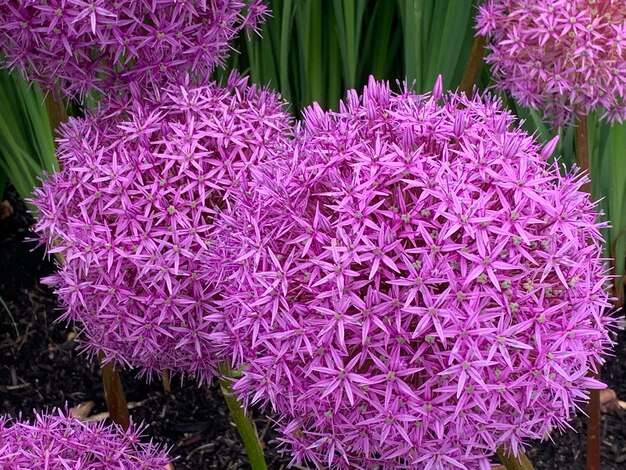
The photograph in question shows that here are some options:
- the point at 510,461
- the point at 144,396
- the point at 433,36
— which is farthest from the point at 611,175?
the point at 144,396

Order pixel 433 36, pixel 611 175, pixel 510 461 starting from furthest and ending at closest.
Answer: pixel 611 175 < pixel 433 36 < pixel 510 461

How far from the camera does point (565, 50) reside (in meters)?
1.35

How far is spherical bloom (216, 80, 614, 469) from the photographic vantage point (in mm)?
965

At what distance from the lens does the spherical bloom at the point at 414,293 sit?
97cm

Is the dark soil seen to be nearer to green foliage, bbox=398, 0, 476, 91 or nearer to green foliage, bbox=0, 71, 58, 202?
green foliage, bbox=0, 71, 58, 202

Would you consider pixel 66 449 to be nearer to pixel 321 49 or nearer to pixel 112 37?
pixel 112 37

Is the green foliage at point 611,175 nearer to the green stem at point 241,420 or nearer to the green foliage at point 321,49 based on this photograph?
the green foliage at point 321,49

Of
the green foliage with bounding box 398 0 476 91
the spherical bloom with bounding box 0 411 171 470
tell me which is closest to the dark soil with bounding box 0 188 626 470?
the spherical bloom with bounding box 0 411 171 470

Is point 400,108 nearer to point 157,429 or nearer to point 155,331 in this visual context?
point 155,331

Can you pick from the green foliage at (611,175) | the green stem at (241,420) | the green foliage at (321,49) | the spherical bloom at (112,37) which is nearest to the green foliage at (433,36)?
the green foliage at (321,49)

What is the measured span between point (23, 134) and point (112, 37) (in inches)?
40.6

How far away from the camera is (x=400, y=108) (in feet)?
3.72

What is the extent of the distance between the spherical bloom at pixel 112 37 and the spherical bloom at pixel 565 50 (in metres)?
0.43

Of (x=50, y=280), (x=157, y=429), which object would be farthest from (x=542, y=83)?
(x=157, y=429)
